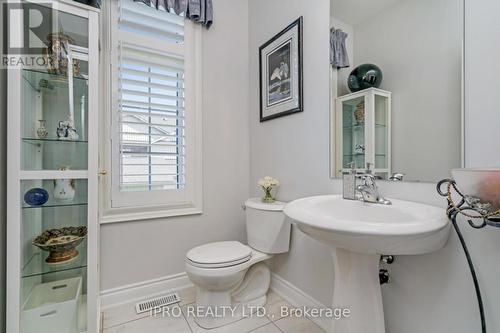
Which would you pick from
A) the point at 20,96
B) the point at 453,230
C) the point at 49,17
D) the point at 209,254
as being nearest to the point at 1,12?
the point at 49,17

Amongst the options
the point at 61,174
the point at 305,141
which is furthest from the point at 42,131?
the point at 305,141

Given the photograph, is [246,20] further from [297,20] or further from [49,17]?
[49,17]

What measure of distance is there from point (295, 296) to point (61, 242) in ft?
4.76

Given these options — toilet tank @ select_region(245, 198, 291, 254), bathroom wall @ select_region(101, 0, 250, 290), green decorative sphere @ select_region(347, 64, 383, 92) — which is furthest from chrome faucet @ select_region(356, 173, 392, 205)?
bathroom wall @ select_region(101, 0, 250, 290)

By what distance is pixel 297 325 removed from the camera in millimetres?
1421

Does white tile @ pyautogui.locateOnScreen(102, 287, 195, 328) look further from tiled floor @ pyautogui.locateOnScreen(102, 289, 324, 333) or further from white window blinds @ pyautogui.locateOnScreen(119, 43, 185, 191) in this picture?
white window blinds @ pyautogui.locateOnScreen(119, 43, 185, 191)

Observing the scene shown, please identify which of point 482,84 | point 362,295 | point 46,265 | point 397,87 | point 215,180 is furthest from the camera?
point 215,180

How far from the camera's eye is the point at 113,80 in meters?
1.61

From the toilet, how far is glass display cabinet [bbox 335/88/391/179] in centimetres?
57

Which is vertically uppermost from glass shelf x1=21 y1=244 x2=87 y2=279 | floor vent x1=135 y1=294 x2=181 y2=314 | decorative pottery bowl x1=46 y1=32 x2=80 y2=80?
decorative pottery bowl x1=46 y1=32 x2=80 y2=80

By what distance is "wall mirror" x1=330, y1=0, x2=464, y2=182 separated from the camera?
0.92m

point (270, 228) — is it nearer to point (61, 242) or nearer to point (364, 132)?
point (364, 132)

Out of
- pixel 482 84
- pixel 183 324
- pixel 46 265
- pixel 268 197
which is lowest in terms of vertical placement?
pixel 183 324

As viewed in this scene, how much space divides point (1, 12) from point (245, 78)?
5.04ft
